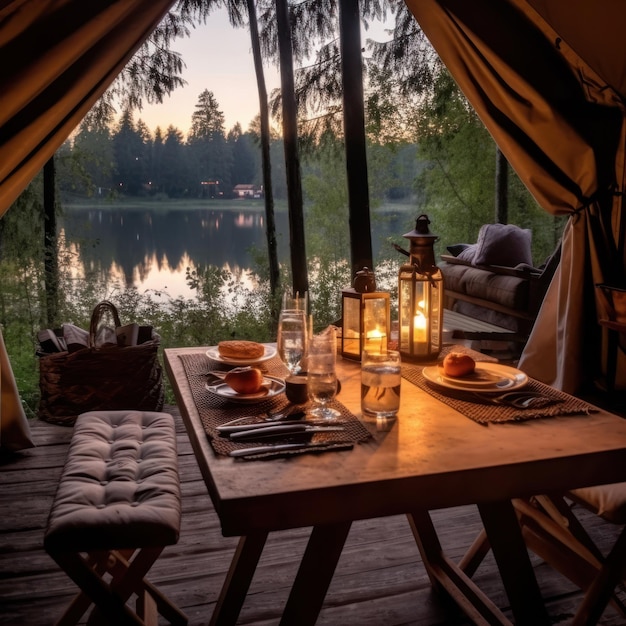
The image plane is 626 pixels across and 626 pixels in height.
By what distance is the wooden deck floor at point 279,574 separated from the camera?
194 centimetres

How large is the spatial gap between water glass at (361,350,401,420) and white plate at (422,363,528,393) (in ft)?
0.77

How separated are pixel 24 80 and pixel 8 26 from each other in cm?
20

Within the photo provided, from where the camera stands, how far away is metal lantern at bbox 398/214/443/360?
1.85 m

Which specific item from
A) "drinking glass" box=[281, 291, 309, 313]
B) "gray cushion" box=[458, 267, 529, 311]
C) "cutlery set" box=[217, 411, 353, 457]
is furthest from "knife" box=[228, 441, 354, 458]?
"gray cushion" box=[458, 267, 529, 311]

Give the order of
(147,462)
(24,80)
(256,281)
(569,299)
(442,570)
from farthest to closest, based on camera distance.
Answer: (256,281), (569,299), (24,80), (442,570), (147,462)

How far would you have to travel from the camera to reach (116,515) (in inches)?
58.4

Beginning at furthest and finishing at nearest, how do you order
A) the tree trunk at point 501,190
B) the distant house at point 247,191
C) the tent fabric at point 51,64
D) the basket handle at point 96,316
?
the tree trunk at point 501,190 < the distant house at point 247,191 < the basket handle at point 96,316 < the tent fabric at point 51,64

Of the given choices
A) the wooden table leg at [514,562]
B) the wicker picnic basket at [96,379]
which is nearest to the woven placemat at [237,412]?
the wooden table leg at [514,562]

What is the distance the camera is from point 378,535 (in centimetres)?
240

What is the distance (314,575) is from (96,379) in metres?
2.36

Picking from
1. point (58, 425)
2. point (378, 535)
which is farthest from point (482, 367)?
point (58, 425)

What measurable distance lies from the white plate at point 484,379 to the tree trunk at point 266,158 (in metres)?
4.69

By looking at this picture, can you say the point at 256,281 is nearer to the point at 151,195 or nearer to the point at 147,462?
the point at 151,195

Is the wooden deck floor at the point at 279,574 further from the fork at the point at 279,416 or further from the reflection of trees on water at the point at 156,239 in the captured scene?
the reflection of trees on water at the point at 156,239
